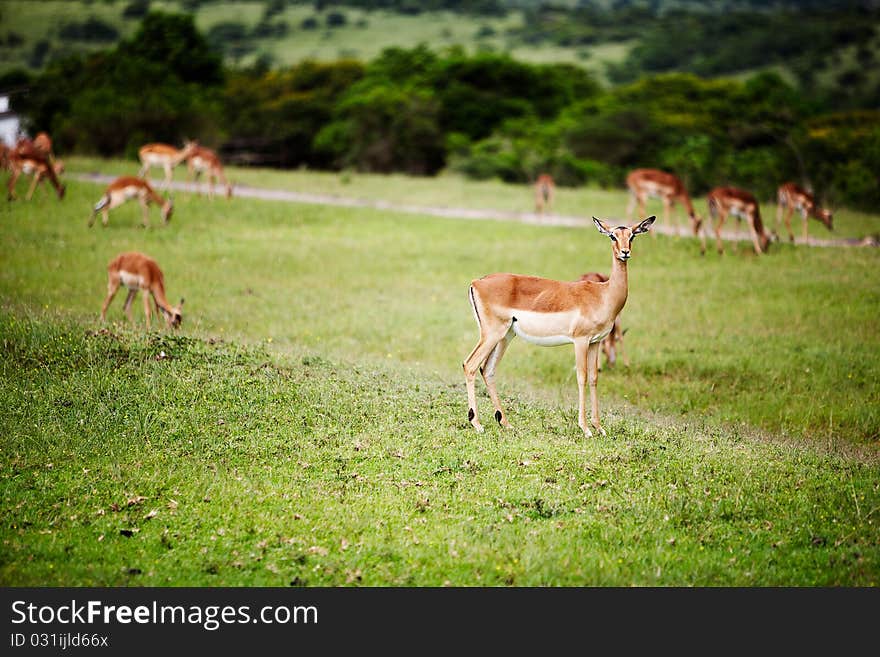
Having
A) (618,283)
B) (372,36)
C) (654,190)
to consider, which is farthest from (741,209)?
(372,36)

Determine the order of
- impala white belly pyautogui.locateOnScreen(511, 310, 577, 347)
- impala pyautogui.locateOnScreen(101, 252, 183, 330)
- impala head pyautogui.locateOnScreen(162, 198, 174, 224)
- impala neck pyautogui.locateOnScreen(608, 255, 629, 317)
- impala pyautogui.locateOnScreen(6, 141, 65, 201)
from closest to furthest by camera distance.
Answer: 1. impala white belly pyautogui.locateOnScreen(511, 310, 577, 347)
2. impala neck pyautogui.locateOnScreen(608, 255, 629, 317)
3. impala pyautogui.locateOnScreen(101, 252, 183, 330)
4. impala head pyautogui.locateOnScreen(162, 198, 174, 224)
5. impala pyautogui.locateOnScreen(6, 141, 65, 201)

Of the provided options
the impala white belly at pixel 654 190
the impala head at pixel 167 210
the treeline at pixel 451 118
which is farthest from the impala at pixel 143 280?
the treeline at pixel 451 118

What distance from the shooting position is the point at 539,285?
413 inches

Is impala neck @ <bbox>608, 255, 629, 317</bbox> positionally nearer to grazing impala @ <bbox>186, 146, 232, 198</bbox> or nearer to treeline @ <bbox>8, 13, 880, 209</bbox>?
grazing impala @ <bbox>186, 146, 232, 198</bbox>

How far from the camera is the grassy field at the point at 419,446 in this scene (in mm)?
7797

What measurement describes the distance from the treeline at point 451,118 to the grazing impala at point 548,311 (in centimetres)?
2189

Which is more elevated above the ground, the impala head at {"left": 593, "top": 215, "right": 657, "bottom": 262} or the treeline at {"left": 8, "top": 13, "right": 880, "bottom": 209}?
the treeline at {"left": 8, "top": 13, "right": 880, "bottom": 209}

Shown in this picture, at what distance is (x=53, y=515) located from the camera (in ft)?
27.1

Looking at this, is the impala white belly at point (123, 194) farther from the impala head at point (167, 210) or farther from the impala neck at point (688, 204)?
the impala neck at point (688, 204)

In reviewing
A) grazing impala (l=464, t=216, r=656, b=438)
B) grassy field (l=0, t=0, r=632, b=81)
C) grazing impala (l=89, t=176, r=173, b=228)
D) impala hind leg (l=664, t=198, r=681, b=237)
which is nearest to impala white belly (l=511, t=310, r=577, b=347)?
grazing impala (l=464, t=216, r=656, b=438)

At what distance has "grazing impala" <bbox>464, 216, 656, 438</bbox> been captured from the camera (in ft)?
34.0

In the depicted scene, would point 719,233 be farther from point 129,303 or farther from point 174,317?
point 129,303

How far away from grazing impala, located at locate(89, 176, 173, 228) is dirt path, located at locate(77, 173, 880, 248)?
202 inches
